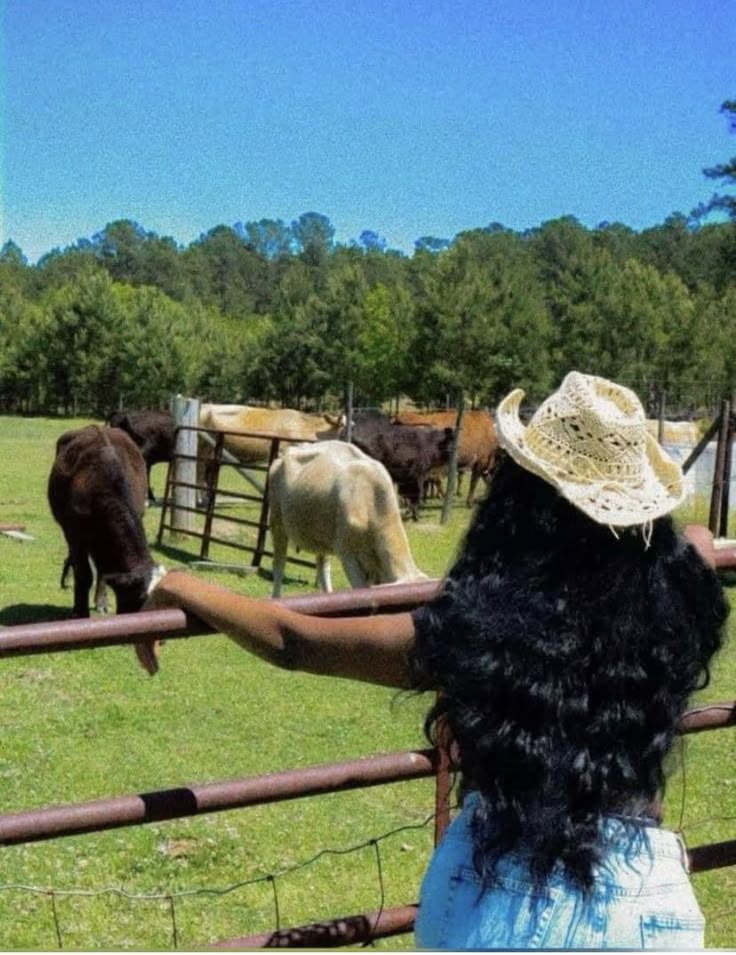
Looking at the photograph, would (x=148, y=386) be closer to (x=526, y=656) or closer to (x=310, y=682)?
(x=310, y=682)

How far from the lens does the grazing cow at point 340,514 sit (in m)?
9.93

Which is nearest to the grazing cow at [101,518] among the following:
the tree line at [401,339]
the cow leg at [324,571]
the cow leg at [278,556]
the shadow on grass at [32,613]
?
the shadow on grass at [32,613]

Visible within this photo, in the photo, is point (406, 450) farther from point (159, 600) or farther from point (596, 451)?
point (596, 451)

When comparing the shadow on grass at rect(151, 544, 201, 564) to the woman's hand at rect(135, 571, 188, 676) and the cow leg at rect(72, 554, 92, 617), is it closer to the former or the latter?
the cow leg at rect(72, 554, 92, 617)

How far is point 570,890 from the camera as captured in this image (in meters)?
1.65

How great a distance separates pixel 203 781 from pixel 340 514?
4.63 metres

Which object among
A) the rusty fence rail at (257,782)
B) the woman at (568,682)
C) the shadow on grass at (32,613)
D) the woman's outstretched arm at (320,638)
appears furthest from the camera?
the shadow on grass at (32,613)

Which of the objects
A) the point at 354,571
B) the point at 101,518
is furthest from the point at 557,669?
the point at 354,571

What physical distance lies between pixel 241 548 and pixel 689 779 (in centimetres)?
754

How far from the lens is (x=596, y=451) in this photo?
1.80 m

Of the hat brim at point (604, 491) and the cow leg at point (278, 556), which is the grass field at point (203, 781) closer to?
the hat brim at point (604, 491)

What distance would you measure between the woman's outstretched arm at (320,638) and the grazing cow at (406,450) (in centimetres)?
1696

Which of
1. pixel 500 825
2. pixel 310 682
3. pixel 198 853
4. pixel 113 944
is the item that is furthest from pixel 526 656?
pixel 310 682

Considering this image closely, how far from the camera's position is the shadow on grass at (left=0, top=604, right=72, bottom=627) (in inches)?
385
